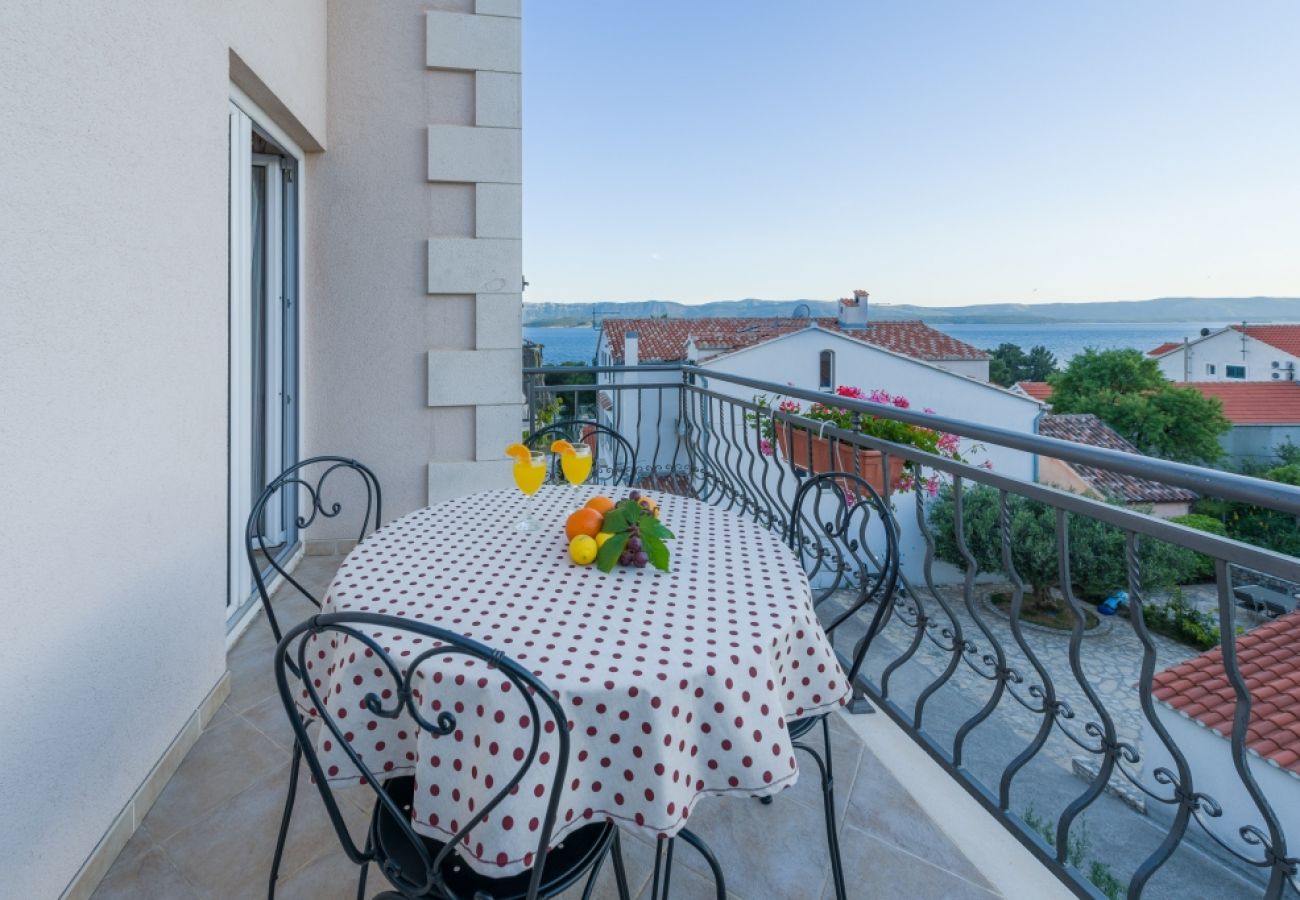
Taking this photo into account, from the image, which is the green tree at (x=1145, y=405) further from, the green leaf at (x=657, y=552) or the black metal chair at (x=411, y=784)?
the black metal chair at (x=411, y=784)

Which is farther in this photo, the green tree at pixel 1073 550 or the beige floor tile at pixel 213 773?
the green tree at pixel 1073 550

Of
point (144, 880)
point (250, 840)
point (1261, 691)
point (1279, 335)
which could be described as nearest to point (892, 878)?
point (250, 840)

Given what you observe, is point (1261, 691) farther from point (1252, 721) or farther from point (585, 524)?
point (585, 524)

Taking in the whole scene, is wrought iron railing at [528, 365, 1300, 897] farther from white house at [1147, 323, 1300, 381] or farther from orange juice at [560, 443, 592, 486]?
white house at [1147, 323, 1300, 381]

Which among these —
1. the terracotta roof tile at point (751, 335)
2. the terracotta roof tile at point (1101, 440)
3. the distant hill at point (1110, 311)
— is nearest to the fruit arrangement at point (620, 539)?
the terracotta roof tile at point (751, 335)

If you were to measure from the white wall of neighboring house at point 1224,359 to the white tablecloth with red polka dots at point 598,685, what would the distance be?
35.9m

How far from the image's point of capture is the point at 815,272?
82.9 ft

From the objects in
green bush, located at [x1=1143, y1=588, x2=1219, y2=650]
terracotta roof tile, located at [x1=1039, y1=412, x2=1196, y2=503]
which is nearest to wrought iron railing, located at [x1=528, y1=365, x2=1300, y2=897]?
green bush, located at [x1=1143, y1=588, x2=1219, y2=650]

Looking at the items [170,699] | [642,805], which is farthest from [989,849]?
[170,699]

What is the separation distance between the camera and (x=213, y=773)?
1.70m

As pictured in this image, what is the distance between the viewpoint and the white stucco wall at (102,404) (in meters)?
1.14

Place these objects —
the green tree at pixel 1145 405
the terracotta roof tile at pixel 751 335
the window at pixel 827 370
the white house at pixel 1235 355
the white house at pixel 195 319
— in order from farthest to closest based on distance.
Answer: the white house at pixel 1235 355 → the green tree at pixel 1145 405 → the terracotta roof tile at pixel 751 335 → the window at pixel 827 370 → the white house at pixel 195 319

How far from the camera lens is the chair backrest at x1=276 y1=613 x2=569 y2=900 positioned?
0.77m

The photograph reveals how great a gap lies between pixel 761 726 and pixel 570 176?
1384cm
